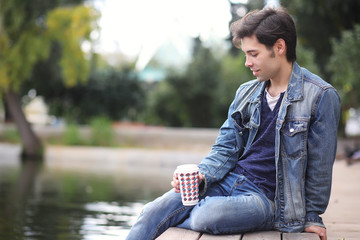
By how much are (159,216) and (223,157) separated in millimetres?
524

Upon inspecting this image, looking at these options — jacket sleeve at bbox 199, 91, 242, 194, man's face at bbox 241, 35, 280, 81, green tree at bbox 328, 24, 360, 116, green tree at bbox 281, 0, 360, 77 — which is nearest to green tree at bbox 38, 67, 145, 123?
green tree at bbox 281, 0, 360, 77

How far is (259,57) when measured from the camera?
3494 mm

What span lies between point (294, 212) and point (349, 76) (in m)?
9.67

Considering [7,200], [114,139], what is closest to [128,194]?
[7,200]

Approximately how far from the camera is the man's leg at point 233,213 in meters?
3.34

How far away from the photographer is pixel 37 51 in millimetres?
18703

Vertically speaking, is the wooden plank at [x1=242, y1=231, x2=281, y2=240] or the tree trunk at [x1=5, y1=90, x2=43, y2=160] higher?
the wooden plank at [x1=242, y1=231, x2=281, y2=240]

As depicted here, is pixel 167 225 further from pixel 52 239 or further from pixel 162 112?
pixel 162 112

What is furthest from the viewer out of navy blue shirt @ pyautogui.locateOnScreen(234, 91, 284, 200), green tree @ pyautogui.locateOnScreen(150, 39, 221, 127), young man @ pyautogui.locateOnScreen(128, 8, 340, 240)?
green tree @ pyautogui.locateOnScreen(150, 39, 221, 127)

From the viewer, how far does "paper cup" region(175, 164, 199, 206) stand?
326 cm

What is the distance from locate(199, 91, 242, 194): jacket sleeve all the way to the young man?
0.01m

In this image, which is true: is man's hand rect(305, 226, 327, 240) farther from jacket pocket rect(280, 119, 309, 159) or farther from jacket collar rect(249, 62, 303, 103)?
jacket collar rect(249, 62, 303, 103)

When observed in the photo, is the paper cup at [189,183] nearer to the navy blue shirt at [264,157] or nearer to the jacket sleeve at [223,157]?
the jacket sleeve at [223,157]

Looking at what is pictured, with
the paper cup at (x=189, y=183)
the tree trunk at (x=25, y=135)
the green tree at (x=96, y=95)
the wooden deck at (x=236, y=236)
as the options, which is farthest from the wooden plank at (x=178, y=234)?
the green tree at (x=96, y=95)
